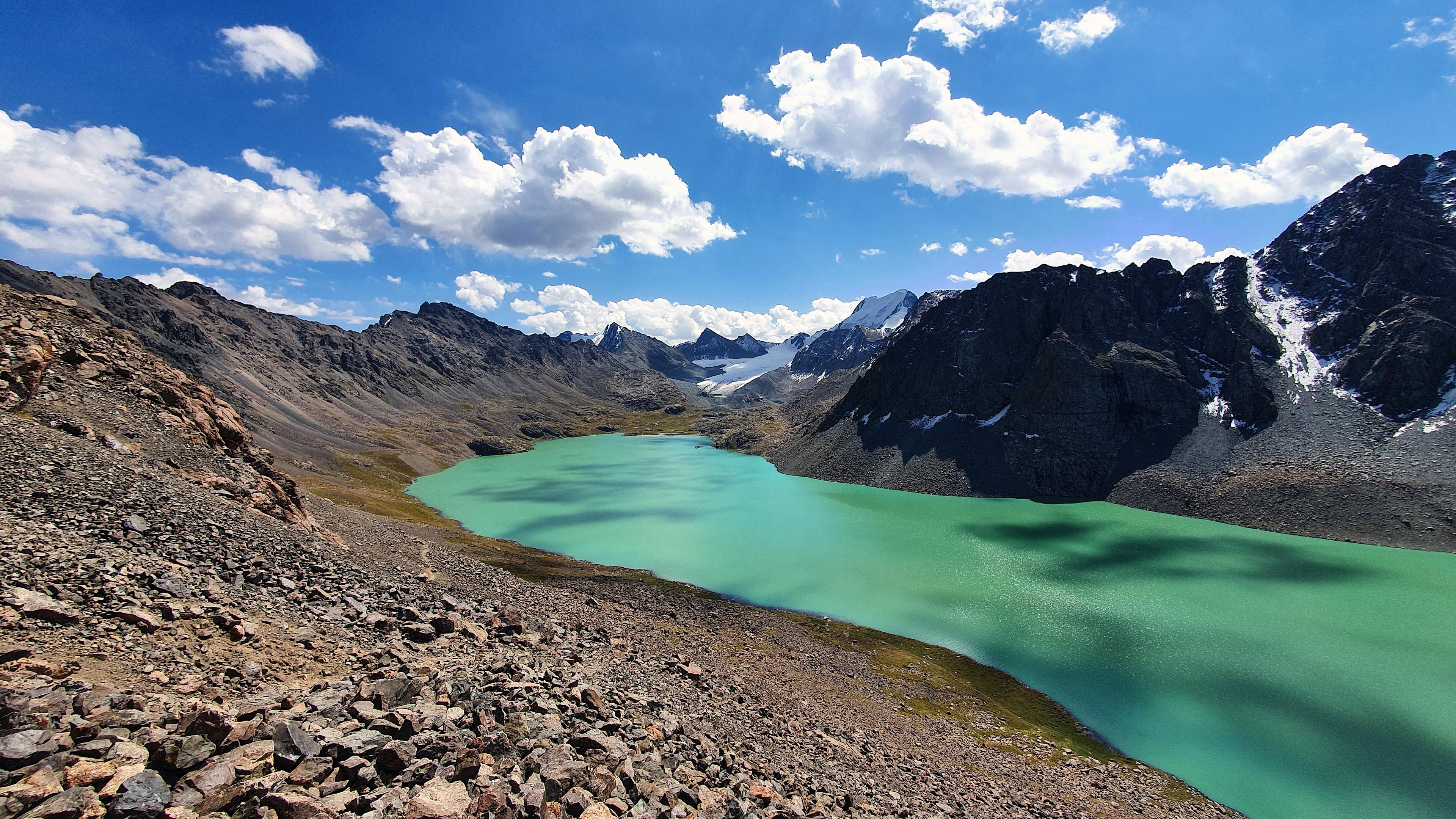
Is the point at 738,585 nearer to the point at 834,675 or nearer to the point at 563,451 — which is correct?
the point at 834,675

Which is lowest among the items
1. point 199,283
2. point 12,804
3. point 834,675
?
point 834,675

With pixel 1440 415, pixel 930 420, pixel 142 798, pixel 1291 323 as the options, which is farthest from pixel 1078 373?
pixel 142 798

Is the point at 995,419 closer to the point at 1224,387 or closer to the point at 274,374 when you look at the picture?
the point at 1224,387

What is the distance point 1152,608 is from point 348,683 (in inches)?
2055

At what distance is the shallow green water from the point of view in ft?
84.8

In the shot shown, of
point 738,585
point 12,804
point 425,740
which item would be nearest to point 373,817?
point 425,740

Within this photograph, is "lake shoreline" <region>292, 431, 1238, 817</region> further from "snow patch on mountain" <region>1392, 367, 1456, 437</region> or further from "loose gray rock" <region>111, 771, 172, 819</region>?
"snow patch on mountain" <region>1392, 367, 1456, 437</region>

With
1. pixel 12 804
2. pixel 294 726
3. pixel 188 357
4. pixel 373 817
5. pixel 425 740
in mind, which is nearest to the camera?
pixel 12 804

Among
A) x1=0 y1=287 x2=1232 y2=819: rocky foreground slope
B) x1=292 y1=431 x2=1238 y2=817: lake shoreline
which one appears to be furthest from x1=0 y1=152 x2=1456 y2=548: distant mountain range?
x1=0 y1=287 x2=1232 y2=819: rocky foreground slope

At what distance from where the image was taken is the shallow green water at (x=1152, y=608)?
84.8 feet

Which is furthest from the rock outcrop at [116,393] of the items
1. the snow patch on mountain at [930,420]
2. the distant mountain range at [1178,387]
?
the snow patch on mountain at [930,420]

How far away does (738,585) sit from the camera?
4966cm

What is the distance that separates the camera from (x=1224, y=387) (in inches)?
3723

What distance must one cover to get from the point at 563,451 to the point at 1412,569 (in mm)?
167623
